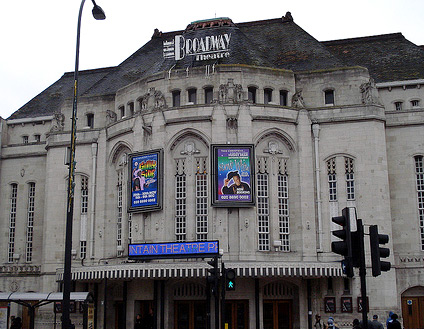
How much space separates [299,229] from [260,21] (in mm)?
21296

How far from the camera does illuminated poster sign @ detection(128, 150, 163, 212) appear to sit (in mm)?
38050

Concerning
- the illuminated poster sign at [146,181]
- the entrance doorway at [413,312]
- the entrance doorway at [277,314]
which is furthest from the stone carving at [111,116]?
the entrance doorway at [413,312]

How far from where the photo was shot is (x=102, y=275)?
36375mm

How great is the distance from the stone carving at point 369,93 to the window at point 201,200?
437 inches

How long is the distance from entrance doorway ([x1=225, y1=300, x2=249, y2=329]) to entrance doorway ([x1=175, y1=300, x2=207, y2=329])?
1.54 metres

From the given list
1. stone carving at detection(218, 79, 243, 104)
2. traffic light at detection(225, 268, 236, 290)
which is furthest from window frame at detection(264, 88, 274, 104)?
traffic light at detection(225, 268, 236, 290)

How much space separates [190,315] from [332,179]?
40.6ft

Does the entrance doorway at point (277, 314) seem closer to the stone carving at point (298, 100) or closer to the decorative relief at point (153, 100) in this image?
the stone carving at point (298, 100)

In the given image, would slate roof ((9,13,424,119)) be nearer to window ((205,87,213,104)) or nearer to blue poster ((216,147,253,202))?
window ((205,87,213,104))

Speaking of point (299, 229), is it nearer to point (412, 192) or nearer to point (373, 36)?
point (412, 192)

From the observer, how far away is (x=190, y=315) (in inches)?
1470

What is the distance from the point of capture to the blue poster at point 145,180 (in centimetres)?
3821

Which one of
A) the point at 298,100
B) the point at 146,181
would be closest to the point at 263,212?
the point at 146,181

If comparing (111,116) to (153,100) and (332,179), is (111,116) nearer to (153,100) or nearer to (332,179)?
(153,100)
